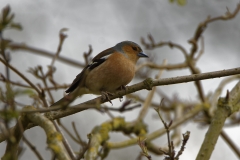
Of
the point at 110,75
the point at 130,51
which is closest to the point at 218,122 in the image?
the point at 110,75

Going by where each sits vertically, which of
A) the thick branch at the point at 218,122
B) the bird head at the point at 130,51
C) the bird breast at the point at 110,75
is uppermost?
Answer: the bird head at the point at 130,51

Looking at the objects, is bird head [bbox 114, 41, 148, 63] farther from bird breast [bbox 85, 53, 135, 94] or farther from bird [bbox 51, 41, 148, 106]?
bird breast [bbox 85, 53, 135, 94]

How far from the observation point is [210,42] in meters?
11.5

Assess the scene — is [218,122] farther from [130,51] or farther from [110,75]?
[130,51]

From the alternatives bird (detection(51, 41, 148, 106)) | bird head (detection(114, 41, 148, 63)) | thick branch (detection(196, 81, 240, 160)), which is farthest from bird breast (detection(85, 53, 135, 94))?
thick branch (detection(196, 81, 240, 160))

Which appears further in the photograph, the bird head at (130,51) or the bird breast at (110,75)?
the bird head at (130,51)

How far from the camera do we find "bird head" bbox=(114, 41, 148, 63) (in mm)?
6199

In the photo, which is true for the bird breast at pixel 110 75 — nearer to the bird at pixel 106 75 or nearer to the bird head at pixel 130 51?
the bird at pixel 106 75

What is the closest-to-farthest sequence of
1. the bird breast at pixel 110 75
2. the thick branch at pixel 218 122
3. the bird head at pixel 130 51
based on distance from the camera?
the thick branch at pixel 218 122 < the bird breast at pixel 110 75 < the bird head at pixel 130 51

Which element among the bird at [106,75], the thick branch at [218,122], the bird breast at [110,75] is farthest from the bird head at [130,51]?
the thick branch at [218,122]

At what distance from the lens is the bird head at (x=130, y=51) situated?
6.20 meters

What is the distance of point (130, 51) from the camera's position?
6344mm

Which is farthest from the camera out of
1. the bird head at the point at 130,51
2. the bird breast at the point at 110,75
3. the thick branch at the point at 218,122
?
the bird head at the point at 130,51

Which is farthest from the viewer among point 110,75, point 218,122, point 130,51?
point 130,51
